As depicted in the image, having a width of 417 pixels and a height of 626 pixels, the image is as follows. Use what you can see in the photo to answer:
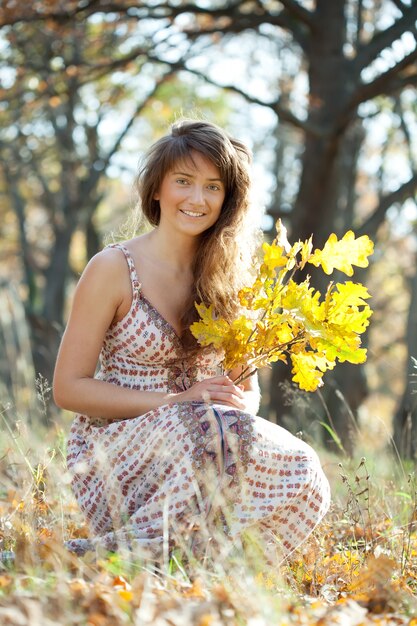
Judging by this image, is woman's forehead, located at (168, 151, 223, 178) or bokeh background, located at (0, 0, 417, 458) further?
bokeh background, located at (0, 0, 417, 458)

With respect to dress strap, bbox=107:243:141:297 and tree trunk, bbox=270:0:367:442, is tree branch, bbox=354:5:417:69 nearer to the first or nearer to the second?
tree trunk, bbox=270:0:367:442

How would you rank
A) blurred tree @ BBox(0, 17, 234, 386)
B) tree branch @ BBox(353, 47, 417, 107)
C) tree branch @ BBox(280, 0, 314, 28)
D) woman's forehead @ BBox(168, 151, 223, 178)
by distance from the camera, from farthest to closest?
blurred tree @ BBox(0, 17, 234, 386), tree branch @ BBox(280, 0, 314, 28), tree branch @ BBox(353, 47, 417, 107), woman's forehead @ BBox(168, 151, 223, 178)

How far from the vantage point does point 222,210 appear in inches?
124

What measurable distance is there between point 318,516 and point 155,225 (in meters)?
1.31

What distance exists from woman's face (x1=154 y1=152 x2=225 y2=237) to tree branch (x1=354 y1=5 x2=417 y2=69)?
11.6ft

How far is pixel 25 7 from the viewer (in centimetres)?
631

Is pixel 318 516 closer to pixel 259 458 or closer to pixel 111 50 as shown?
pixel 259 458

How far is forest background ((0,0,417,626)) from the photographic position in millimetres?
2049

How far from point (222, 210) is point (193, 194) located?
0.56 ft

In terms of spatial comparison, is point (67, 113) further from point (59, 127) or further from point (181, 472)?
point (181, 472)

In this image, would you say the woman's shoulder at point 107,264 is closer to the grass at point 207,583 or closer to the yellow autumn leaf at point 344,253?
the grass at point 207,583

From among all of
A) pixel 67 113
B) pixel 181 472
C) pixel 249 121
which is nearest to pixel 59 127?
pixel 67 113

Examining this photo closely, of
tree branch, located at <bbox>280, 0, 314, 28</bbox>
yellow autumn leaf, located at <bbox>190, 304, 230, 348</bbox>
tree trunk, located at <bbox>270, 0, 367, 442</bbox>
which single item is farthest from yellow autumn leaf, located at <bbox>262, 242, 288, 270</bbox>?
tree branch, located at <bbox>280, 0, 314, 28</bbox>

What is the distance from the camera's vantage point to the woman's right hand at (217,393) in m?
2.64
